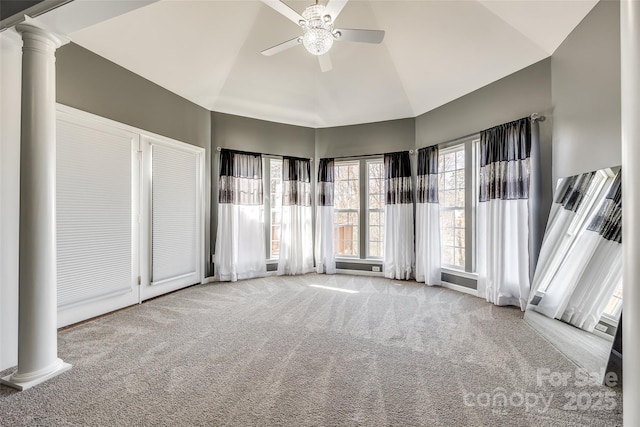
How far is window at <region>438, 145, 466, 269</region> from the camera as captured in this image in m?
4.45

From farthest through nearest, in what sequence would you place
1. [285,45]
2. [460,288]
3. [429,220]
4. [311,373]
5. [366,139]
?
[366,139] < [429,220] < [460,288] < [285,45] < [311,373]

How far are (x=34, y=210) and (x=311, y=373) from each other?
A: 2.19 metres

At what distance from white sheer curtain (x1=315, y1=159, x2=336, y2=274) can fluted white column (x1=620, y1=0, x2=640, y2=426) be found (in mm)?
4403

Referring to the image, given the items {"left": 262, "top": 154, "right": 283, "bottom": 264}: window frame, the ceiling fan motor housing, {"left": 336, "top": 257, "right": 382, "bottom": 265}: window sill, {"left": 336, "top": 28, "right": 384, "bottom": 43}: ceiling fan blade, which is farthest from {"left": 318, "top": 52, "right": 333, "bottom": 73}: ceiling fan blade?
{"left": 336, "top": 257, "right": 382, "bottom": 265}: window sill

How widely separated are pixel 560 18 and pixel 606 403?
3281 mm

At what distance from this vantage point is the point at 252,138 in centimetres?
517

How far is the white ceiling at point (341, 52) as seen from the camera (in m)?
3.15

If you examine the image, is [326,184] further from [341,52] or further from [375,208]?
[341,52]

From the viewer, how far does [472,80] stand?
3949 mm

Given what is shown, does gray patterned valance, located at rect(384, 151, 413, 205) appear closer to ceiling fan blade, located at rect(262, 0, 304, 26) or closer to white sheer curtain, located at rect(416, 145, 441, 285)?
white sheer curtain, located at rect(416, 145, 441, 285)

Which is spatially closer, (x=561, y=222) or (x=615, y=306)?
(x=615, y=306)

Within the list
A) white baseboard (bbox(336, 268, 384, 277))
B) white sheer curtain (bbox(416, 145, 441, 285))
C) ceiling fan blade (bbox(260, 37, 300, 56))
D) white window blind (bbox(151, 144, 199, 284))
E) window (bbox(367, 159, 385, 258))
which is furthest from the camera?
window (bbox(367, 159, 385, 258))

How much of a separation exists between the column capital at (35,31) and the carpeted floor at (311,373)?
2.33 m

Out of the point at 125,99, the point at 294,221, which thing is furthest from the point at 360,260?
the point at 125,99
